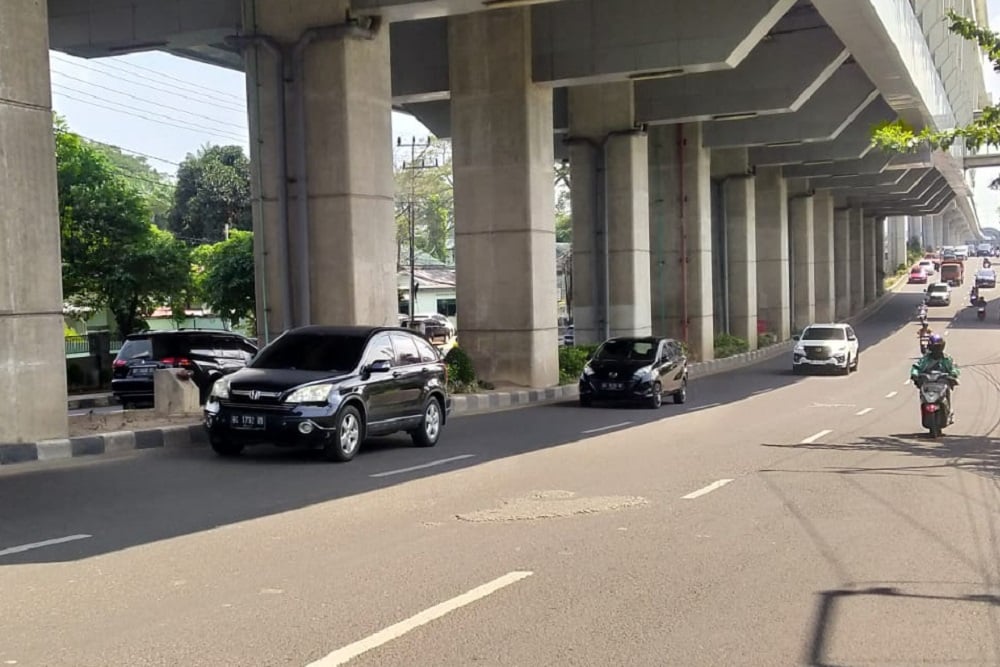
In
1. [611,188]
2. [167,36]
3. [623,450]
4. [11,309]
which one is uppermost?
[167,36]

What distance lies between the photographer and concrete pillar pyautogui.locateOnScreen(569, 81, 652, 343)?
33594 mm

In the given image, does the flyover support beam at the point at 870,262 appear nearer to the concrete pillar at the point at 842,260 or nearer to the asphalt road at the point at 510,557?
the concrete pillar at the point at 842,260

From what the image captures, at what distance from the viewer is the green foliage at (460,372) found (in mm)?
24734

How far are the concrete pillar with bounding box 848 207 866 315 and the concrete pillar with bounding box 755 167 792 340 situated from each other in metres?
35.7

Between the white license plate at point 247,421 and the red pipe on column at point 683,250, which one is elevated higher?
the red pipe on column at point 683,250

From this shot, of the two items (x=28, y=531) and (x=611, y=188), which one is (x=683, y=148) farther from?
(x=28, y=531)

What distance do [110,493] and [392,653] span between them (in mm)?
6318

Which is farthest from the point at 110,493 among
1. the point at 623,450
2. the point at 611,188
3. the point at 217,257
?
the point at 217,257

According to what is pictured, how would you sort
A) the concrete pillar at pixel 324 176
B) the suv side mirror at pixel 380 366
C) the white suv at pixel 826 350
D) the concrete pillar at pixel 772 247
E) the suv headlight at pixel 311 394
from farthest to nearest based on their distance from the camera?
the concrete pillar at pixel 772 247, the white suv at pixel 826 350, the concrete pillar at pixel 324 176, the suv side mirror at pixel 380 366, the suv headlight at pixel 311 394

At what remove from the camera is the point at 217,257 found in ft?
146

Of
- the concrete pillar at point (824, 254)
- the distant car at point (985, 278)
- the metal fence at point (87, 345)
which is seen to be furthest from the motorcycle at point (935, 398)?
the distant car at point (985, 278)

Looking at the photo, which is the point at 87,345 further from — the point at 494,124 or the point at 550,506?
the point at 550,506

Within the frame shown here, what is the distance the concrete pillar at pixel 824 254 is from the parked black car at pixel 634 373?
50.2 metres

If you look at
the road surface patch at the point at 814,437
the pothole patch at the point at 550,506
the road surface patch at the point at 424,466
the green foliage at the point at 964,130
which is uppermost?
the green foliage at the point at 964,130
